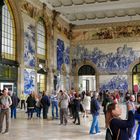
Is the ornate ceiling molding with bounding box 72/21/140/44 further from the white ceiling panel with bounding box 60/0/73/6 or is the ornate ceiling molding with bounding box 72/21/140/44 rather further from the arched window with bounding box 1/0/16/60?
the arched window with bounding box 1/0/16/60

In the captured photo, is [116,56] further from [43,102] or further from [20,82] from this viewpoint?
[43,102]

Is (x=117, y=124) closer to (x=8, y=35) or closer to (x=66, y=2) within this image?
(x=8, y=35)

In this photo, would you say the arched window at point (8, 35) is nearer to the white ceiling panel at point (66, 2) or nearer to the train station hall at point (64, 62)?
the train station hall at point (64, 62)

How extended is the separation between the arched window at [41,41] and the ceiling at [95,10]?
2153 millimetres

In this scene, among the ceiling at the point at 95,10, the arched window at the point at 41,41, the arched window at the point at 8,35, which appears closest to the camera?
the arched window at the point at 8,35

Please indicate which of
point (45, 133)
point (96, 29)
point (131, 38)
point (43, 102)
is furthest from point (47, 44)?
point (45, 133)

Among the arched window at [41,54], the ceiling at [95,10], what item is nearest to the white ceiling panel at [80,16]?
the ceiling at [95,10]

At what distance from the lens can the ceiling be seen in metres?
27.1

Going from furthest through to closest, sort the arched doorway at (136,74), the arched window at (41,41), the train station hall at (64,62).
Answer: the arched doorway at (136,74) < the arched window at (41,41) < the train station hall at (64,62)

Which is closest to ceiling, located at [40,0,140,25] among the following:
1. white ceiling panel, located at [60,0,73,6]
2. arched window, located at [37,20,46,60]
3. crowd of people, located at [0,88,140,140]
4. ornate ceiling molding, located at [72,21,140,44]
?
white ceiling panel, located at [60,0,73,6]

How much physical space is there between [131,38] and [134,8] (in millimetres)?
5848

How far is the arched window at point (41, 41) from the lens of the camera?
27.3 meters

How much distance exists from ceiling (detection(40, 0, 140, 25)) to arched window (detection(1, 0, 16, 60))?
564 centimetres

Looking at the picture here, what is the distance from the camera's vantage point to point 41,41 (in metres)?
28.0
